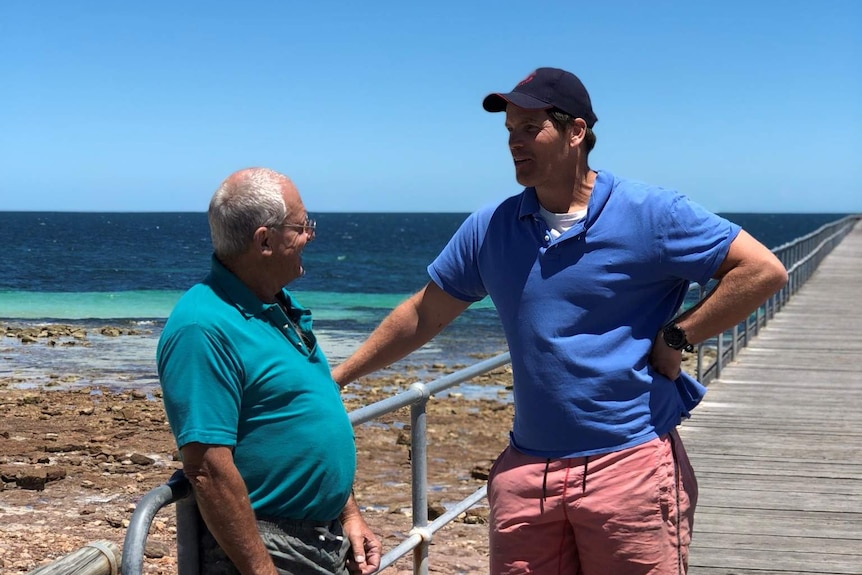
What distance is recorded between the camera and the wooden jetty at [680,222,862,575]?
14.7ft

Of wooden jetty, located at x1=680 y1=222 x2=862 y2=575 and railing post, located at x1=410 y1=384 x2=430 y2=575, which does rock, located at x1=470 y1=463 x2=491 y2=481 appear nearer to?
wooden jetty, located at x1=680 y1=222 x2=862 y2=575

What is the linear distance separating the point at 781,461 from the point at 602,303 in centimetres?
403

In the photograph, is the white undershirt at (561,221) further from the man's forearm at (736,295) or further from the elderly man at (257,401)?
the elderly man at (257,401)

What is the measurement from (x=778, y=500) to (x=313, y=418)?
3.75 meters

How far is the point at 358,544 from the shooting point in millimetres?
2387

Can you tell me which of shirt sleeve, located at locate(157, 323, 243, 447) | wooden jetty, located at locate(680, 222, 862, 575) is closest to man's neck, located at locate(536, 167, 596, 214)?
shirt sleeve, located at locate(157, 323, 243, 447)

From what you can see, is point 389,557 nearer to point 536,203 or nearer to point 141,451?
point 536,203

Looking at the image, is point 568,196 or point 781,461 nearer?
point 568,196

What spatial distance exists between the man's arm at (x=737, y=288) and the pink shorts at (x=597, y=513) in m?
0.20

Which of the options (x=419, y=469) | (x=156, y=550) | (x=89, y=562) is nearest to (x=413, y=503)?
(x=419, y=469)

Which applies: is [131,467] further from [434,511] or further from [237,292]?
[237,292]

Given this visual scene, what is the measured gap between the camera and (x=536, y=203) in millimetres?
2588

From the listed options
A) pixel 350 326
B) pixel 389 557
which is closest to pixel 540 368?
pixel 389 557

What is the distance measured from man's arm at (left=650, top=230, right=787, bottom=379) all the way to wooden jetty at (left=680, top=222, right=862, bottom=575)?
6.50 feet
